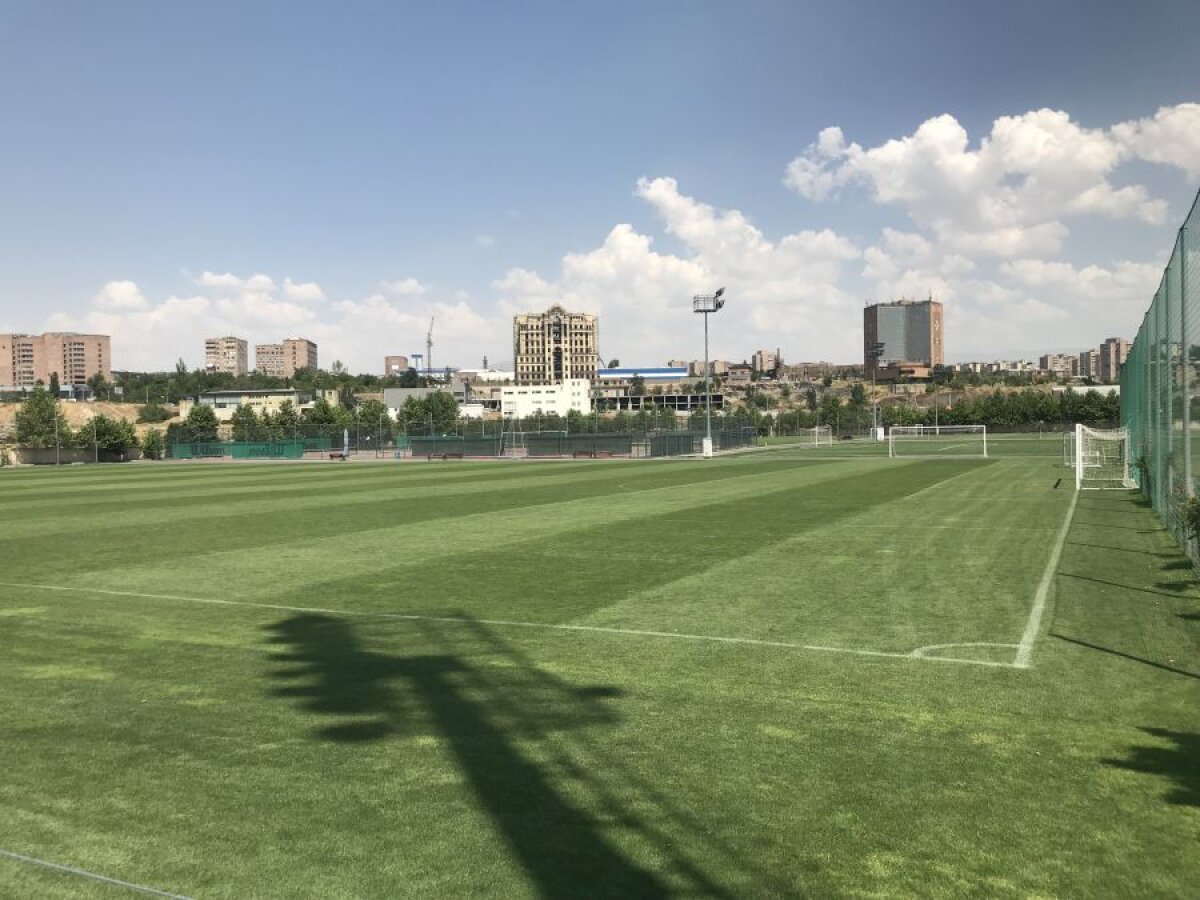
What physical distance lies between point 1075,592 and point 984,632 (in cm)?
296

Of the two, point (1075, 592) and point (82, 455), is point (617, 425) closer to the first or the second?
point (82, 455)

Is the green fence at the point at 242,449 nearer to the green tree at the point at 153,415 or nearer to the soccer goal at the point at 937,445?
the soccer goal at the point at 937,445

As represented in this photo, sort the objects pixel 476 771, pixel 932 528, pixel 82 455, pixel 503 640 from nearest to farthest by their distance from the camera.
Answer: pixel 476 771 → pixel 503 640 → pixel 932 528 → pixel 82 455

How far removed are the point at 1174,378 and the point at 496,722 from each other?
529 inches

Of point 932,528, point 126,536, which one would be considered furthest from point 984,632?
point 126,536

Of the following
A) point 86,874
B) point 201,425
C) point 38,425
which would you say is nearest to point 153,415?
point 201,425

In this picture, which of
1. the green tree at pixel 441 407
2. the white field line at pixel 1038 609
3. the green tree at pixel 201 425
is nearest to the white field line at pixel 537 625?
the white field line at pixel 1038 609

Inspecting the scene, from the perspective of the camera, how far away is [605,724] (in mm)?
6484

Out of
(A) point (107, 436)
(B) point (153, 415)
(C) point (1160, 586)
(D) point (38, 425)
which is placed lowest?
(C) point (1160, 586)

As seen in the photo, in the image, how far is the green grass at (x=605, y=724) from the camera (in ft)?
14.4

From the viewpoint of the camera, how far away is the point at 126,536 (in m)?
19.1

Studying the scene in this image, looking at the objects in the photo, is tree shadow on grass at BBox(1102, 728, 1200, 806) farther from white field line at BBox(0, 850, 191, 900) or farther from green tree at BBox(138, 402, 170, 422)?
green tree at BBox(138, 402, 170, 422)

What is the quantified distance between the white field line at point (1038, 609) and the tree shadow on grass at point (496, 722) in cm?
387

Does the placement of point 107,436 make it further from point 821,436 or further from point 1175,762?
point 1175,762
